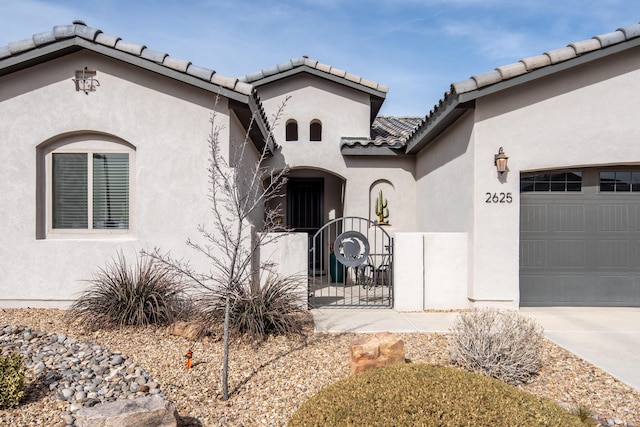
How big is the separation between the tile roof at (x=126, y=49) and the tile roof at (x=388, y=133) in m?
5.18

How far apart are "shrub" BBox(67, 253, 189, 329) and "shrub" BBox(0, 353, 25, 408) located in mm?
2194

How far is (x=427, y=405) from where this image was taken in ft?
9.76

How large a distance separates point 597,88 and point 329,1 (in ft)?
21.2

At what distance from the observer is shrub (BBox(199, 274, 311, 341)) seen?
6.11 metres

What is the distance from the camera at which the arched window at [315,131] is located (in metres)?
13.7

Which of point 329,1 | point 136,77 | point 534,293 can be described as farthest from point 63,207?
point 534,293

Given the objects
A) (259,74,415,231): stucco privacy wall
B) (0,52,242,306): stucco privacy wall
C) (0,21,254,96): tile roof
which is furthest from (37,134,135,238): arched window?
(259,74,415,231): stucco privacy wall

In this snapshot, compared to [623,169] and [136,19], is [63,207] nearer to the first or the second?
[136,19]

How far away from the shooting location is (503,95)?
27.4 feet

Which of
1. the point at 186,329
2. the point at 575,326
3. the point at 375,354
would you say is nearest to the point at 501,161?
the point at 575,326

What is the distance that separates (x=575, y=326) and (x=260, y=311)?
5483 mm

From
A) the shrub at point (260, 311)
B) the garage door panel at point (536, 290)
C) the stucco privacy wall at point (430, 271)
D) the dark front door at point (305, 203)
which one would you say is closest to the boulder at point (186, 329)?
the shrub at point (260, 311)

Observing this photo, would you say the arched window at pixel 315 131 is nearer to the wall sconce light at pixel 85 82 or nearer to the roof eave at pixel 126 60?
the roof eave at pixel 126 60

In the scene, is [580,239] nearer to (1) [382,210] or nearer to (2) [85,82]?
(1) [382,210]
